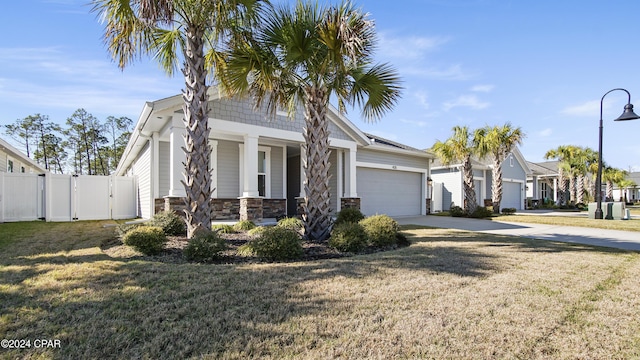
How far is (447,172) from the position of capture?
74.6 feet

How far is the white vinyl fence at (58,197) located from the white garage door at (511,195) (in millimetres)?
26126

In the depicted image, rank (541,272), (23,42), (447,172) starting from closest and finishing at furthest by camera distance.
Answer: (541,272) < (23,42) < (447,172)

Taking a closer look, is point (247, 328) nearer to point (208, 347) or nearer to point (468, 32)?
point (208, 347)

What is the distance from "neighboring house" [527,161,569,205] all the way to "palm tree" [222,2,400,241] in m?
29.7

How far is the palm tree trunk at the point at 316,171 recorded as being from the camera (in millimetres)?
7512

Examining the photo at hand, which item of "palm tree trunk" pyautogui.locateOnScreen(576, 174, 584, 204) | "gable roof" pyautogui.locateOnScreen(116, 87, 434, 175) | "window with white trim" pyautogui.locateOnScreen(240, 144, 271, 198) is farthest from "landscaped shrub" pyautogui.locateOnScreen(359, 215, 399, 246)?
"palm tree trunk" pyautogui.locateOnScreen(576, 174, 584, 204)

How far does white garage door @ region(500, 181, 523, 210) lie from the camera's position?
24506 millimetres

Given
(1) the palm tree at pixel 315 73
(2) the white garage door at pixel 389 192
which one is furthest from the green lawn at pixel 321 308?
(2) the white garage door at pixel 389 192

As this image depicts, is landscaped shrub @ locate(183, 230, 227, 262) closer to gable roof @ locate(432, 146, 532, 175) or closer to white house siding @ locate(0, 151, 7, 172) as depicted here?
white house siding @ locate(0, 151, 7, 172)

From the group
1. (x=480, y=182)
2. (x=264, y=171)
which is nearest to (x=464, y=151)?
(x=480, y=182)

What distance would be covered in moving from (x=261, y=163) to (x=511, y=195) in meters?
22.2

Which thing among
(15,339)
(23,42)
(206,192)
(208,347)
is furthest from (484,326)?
(23,42)

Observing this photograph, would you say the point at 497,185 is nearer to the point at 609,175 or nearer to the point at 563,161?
the point at 563,161

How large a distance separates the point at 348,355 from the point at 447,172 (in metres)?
22.5
